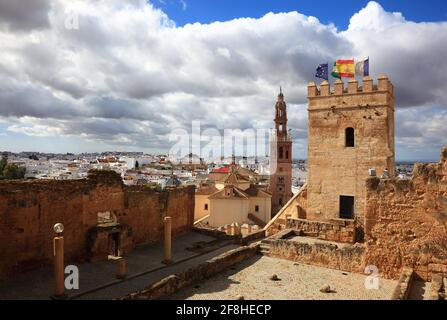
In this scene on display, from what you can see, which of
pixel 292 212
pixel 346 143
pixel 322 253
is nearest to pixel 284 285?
pixel 322 253

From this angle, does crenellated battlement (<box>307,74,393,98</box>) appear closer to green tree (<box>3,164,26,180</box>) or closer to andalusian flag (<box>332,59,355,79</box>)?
andalusian flag (<box>332,59,355,79</box>)

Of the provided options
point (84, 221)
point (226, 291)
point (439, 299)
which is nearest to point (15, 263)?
point (84, 221)

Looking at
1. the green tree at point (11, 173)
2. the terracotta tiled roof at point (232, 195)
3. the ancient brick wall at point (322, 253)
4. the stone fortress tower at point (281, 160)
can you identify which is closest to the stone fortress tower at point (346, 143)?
the ancient brick wall at point (322, 253)

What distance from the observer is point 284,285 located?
1283cm

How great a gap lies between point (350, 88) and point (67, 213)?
50.3ft

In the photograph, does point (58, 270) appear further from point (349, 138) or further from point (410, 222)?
point (349, 138)

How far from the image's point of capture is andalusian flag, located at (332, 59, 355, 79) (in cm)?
2008

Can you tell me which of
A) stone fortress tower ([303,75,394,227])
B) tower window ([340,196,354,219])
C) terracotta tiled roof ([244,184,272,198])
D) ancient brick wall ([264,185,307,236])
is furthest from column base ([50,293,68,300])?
terracotta tiled roof ([244,184,272,198])

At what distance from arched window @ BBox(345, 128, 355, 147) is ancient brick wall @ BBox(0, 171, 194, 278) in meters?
10.8

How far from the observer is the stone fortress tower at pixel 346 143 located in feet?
62.3

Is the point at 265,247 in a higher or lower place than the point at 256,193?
lower

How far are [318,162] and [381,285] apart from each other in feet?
29.3

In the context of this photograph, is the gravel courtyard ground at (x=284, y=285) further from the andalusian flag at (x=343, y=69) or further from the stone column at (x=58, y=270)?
the andalusian flag at (x=343, y=69)
